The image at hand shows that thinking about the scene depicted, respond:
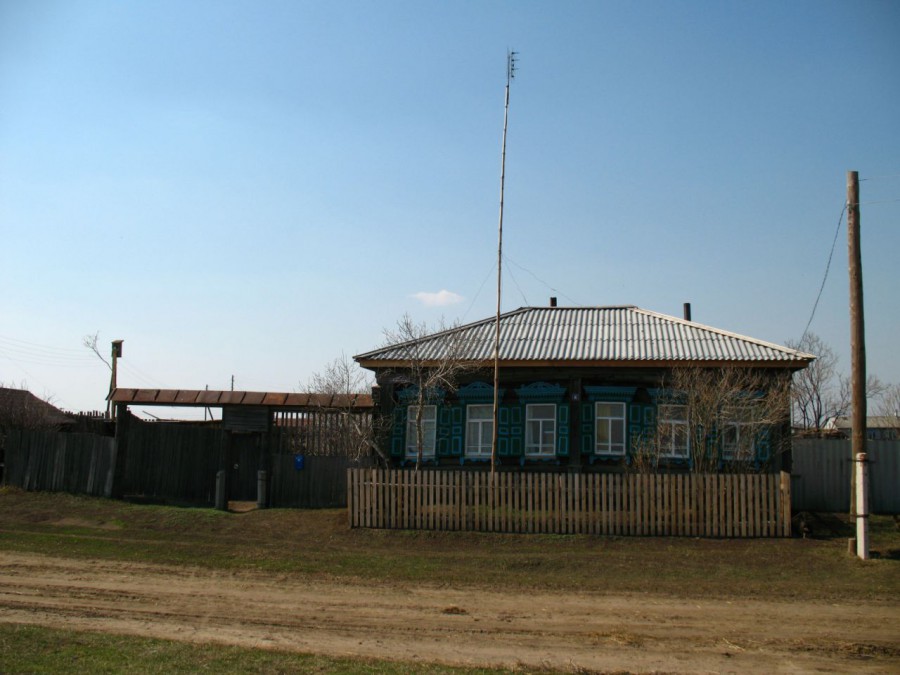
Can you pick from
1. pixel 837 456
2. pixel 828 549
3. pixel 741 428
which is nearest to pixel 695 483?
pixel 828 549

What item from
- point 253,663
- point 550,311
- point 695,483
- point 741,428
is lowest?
point 253,663

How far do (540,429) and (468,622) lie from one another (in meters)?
11.8

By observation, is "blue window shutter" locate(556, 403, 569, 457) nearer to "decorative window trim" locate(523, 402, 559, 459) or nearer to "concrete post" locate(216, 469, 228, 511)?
"decorative window trim" locate(523, 402, 559, 459)

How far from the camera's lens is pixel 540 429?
21.8m

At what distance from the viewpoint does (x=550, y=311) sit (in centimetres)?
2545

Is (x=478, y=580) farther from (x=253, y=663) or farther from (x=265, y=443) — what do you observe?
(x=265, y=443)

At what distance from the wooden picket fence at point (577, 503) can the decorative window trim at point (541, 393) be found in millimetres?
5337

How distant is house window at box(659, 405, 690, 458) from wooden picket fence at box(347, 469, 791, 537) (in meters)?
4.01

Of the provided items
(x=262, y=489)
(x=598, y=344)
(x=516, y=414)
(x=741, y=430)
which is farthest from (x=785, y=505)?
(x=262, y=489)

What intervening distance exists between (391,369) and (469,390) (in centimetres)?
223

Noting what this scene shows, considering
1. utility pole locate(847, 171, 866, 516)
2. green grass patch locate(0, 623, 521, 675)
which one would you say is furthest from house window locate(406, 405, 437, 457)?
green grass patch locate(0, 623, 521, 675)

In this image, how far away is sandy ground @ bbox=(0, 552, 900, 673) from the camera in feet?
29.2

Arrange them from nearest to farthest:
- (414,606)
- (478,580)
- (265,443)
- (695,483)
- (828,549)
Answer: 1. (414,606)
2. (478,580)
3. (828,549)
4. (695,483)
5. (265,443)

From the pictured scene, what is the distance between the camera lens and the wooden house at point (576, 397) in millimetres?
20031
